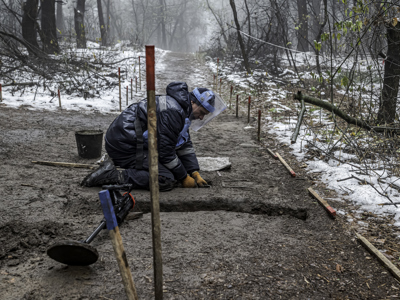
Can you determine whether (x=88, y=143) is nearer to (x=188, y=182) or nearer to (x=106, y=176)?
(x=106, y=176)

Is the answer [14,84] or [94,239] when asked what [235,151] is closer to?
[94,239]

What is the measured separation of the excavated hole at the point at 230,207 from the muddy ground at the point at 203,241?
0.5 inches

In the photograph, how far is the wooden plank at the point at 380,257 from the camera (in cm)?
267

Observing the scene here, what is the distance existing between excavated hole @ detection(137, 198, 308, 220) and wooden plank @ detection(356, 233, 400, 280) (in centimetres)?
80

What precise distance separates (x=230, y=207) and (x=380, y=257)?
170cm

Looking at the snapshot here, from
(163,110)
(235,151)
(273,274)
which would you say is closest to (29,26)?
(235,151)

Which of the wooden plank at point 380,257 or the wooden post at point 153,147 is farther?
the wooden plank at point 380,257

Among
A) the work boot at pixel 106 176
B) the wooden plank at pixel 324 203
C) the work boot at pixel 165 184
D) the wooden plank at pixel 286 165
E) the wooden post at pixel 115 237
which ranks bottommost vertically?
the wooden plank at pixel 324 203

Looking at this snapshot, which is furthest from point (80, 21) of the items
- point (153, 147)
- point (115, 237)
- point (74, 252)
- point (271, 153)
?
point (115, 237)

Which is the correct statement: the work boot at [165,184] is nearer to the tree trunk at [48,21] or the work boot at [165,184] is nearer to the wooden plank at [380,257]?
the wooden plank at [380,257]

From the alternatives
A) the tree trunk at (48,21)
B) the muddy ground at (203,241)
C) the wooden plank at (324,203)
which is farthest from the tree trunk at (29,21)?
the wooden plank at (324,203)

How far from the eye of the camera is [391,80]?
20.0ft

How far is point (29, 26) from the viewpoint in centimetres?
1252

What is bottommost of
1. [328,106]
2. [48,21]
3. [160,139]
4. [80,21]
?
[160,139]
